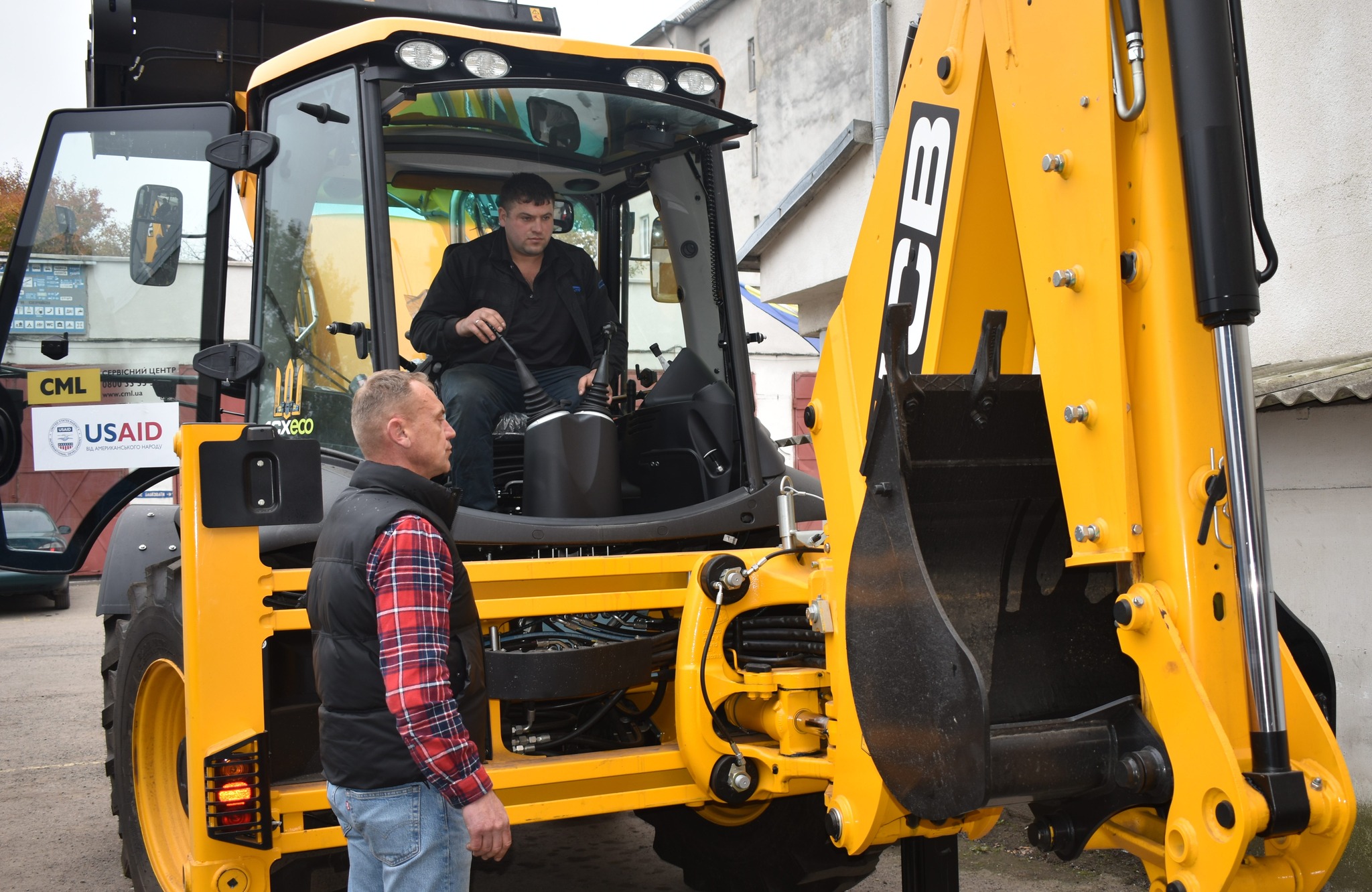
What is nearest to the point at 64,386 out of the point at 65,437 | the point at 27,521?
the point at 65,437

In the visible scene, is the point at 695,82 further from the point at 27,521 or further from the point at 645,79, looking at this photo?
the point at 27,521

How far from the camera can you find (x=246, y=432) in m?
3.01

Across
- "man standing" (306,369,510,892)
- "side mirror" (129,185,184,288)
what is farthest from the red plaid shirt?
"side mirror" (129,185,184,288)

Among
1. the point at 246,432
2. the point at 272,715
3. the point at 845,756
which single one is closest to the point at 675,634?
the point at 845,756

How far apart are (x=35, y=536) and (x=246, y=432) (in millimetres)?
1944

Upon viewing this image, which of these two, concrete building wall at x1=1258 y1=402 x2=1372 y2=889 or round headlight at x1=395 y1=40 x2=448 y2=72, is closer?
round headlight at x1=395 y1=40 x2=448 y2=72

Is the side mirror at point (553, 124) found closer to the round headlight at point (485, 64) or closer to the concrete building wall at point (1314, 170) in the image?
the round headlight at point (485, 64)

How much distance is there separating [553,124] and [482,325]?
835 mm

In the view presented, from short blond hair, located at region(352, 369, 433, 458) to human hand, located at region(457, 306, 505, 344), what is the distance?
1206 mm

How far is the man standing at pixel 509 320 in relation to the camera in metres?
3.94

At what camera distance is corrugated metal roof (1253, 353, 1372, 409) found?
4082 millimetres

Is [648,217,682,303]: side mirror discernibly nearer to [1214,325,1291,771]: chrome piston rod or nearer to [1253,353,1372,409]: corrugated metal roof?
[1253,353,1372,409]: corrugated metal roof

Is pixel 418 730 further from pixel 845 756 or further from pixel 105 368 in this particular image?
pixel 105 368

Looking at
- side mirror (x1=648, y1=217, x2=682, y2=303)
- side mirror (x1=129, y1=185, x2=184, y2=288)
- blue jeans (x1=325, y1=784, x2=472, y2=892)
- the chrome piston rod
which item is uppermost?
side mirror (x1=129, y1=185, x2=184, y2=288)
